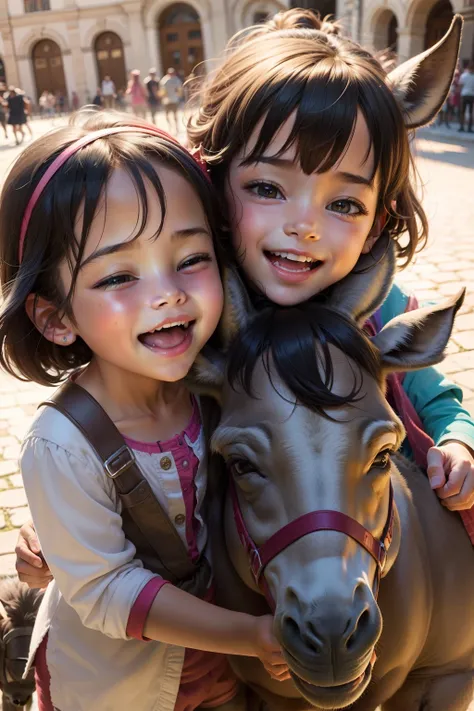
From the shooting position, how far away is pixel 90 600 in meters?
1.54

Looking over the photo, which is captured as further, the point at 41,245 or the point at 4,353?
the point at 4,353

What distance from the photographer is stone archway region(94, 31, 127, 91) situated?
3881cm

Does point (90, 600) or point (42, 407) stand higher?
point (42, 407)

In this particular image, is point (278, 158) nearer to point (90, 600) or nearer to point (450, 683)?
point (90, 600)

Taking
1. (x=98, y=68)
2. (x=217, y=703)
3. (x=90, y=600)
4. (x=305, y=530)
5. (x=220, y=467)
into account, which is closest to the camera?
(x=305, y=530)

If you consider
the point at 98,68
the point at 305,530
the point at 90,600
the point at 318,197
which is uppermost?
the point at 318,197

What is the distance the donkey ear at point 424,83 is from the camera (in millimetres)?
1891

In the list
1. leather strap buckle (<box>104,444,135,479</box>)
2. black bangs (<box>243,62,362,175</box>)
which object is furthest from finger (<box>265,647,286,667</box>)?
black bangs (<box>243,62,362,175</box>)

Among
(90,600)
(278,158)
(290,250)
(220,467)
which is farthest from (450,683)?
(278,158)

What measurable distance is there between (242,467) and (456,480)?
73 cm

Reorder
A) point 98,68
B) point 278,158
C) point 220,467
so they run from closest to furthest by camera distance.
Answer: point 278,158 < point 220,467 < point 98,68

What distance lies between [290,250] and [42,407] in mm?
742

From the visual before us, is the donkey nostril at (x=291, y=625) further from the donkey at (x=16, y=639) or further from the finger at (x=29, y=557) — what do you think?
Answer: the donkey at (x=16, y=639)

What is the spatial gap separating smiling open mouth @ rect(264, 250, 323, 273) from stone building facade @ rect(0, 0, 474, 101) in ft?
121
